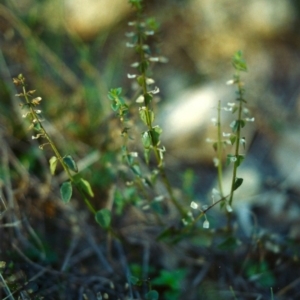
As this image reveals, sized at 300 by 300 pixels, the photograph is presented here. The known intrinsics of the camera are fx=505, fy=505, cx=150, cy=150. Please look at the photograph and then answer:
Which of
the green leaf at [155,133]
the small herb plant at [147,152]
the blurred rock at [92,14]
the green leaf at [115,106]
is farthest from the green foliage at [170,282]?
the blurred rock at [92,14]

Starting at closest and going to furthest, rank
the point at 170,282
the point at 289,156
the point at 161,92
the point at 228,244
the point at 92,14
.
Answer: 1. the point at 228,244
2. the point at 170,282
3. the point at 289,156
4. the point at 161,92
5. the point at 92,14

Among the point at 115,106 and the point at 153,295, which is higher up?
the point at 115,106

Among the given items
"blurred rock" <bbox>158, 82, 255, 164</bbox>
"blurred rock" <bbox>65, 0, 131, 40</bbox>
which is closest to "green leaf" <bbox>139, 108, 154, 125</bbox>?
"blurred rock" <bbox>158, 82, 255, 164</bbox>

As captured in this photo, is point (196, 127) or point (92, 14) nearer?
point (196, 127)

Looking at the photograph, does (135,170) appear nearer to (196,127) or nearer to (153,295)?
(153,295)

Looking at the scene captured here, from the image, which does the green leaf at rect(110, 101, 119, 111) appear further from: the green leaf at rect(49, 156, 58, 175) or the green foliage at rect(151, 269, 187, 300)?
the green foliage at rect(151, 269, 187, 300)

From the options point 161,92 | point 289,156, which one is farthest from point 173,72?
→ point 289,156

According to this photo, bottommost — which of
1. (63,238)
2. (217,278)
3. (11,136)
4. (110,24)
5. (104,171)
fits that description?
(217,278)

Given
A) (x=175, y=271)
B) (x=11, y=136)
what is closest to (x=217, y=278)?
(x=175, y=271)

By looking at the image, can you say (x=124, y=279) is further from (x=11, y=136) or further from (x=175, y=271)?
(x=11, y=136)

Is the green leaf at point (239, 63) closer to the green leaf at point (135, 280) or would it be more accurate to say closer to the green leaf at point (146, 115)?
the green leaf at point (146, 115)

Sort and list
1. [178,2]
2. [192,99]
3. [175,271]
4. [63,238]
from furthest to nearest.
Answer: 1. [178,2]
2. [192,99]
3. [63,238]
4. [175,271]
